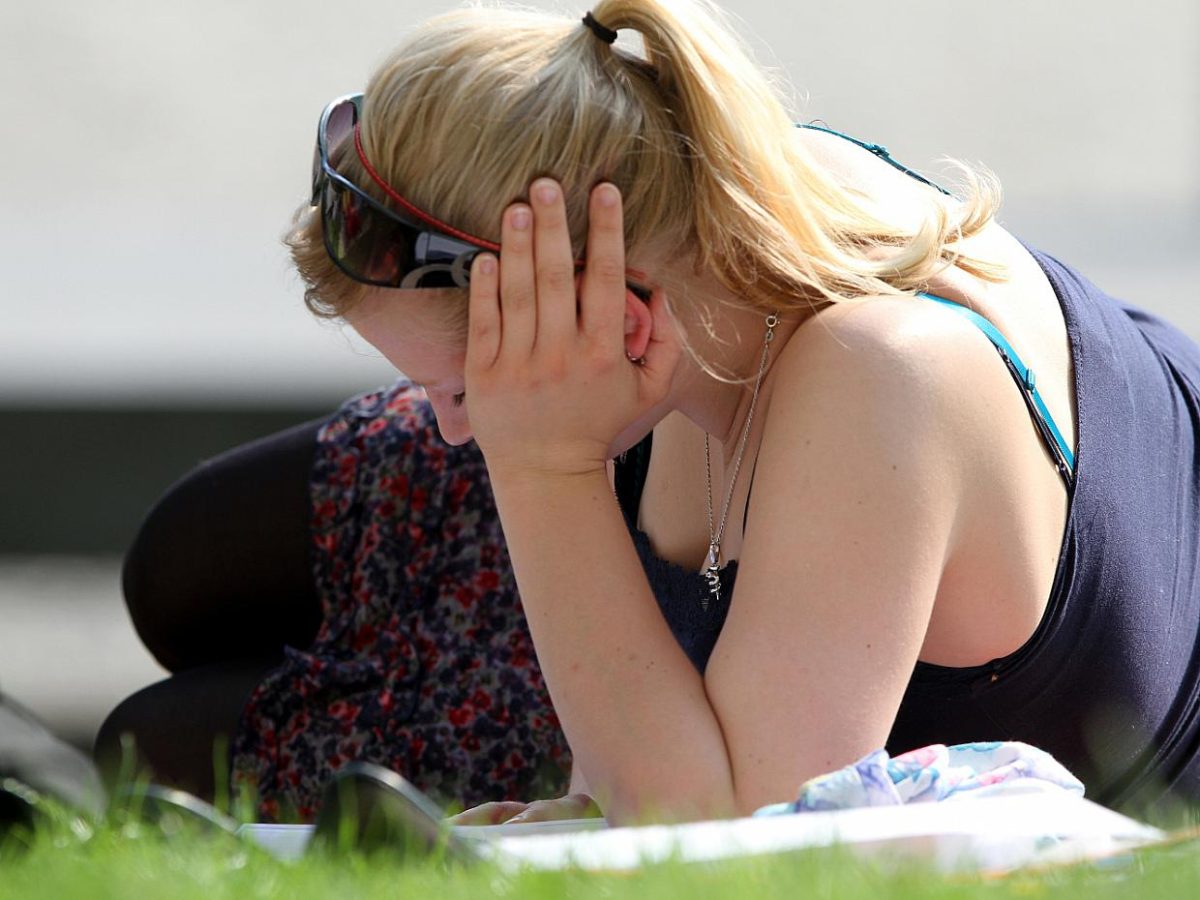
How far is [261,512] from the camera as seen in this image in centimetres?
333

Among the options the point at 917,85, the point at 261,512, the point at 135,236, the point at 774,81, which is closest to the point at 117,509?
the point at 135,236

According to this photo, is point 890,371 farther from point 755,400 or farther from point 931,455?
point 755,400

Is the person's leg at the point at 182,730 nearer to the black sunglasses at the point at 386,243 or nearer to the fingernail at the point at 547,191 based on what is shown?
the black sunglasses at the point at 386,243

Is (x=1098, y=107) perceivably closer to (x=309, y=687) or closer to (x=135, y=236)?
(x=135, y=236)

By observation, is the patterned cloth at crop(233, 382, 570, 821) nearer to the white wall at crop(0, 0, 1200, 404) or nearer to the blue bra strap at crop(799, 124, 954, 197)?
the blue bra strap at crop(799, 124, 954, 197)

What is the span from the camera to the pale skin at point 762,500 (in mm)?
1911

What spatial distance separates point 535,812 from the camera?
2.20 m

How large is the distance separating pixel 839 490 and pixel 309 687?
152 cm

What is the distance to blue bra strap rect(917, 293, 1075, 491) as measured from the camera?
2.05m

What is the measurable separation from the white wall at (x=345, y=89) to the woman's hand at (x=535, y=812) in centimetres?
565

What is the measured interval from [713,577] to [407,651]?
101cm

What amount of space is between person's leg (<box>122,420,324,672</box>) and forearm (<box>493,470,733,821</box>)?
1.27m

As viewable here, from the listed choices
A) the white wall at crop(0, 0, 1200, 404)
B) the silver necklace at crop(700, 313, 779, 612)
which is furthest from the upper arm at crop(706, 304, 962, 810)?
the white wall at crop(0, 0, 1200, 404)

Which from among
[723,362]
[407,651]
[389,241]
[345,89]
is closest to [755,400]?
[723,362]
